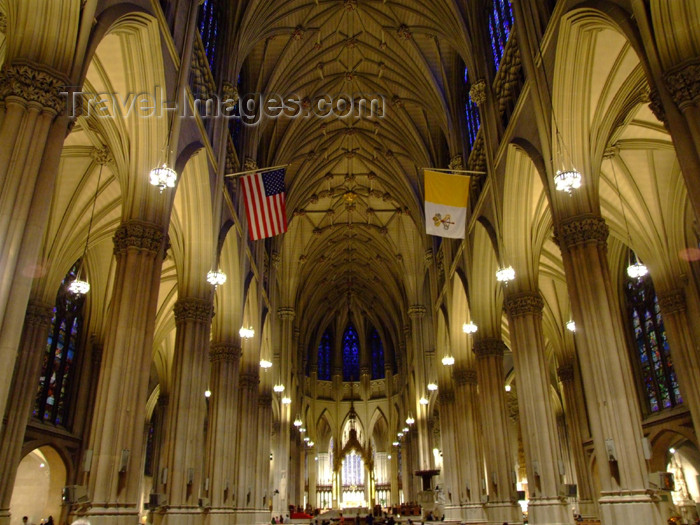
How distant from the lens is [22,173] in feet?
27.6

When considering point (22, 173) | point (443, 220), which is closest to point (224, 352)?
point (443, 220)

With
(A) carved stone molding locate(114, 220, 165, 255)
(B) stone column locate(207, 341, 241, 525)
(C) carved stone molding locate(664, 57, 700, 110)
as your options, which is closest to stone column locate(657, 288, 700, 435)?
(C) carved stone molding locate(664, 57, 700, 110)

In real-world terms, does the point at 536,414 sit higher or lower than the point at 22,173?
lower

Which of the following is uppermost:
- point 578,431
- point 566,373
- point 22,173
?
point 566,373

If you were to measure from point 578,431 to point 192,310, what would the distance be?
2176 cm

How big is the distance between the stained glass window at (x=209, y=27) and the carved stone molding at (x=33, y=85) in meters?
10.6

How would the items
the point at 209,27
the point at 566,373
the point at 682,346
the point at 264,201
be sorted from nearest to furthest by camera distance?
the point at 264,201 → the point at 682,346 → the point at 209,27 → the point at 566,373

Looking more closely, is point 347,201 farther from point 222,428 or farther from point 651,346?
point 222,428

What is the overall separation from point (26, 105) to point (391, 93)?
78.8 feet

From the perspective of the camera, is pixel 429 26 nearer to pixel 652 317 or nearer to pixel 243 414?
pixel 652 317

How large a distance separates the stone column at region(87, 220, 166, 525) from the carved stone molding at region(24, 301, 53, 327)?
30.8 feet

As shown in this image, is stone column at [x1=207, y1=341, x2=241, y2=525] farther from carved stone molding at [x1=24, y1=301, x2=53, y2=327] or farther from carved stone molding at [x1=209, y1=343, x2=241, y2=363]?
carved stone molding at [x1=24, y1=301, x2=53, y2=327]

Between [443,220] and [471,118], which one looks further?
[471,118]

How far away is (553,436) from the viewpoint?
16109 mm
